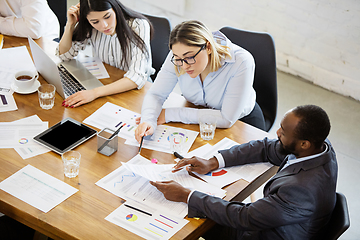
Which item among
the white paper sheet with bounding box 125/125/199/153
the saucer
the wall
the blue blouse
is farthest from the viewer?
the wall

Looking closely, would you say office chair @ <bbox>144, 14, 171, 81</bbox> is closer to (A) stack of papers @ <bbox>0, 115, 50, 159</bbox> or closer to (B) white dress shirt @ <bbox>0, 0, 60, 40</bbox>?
(B) white dress shirt @ <bbox>0, 0, 60, 40</bbox>

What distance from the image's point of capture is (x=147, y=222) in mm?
1394

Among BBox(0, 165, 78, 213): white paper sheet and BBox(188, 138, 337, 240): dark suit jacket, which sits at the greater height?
BBox(188, 138, 337, 240): dark suit jacket

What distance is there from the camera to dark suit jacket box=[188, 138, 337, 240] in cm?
135

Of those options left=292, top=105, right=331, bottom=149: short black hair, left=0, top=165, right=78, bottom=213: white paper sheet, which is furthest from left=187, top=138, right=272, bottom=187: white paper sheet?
left=0, top=165, right=78, bottom=213: white paper sheet

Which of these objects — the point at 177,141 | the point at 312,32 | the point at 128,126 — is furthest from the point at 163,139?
the point at 312,32

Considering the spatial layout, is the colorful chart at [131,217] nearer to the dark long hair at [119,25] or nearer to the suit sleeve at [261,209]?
the suit sleeve at [261,209]

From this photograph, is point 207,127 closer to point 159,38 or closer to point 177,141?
point 177,141

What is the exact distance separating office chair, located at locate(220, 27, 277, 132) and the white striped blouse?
0.60m

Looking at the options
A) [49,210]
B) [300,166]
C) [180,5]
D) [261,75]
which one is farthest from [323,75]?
[49,210]

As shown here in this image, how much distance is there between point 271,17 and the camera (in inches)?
159

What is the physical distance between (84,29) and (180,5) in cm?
265

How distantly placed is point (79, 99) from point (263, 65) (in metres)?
1.23

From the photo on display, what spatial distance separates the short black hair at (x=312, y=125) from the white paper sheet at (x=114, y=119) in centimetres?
85
